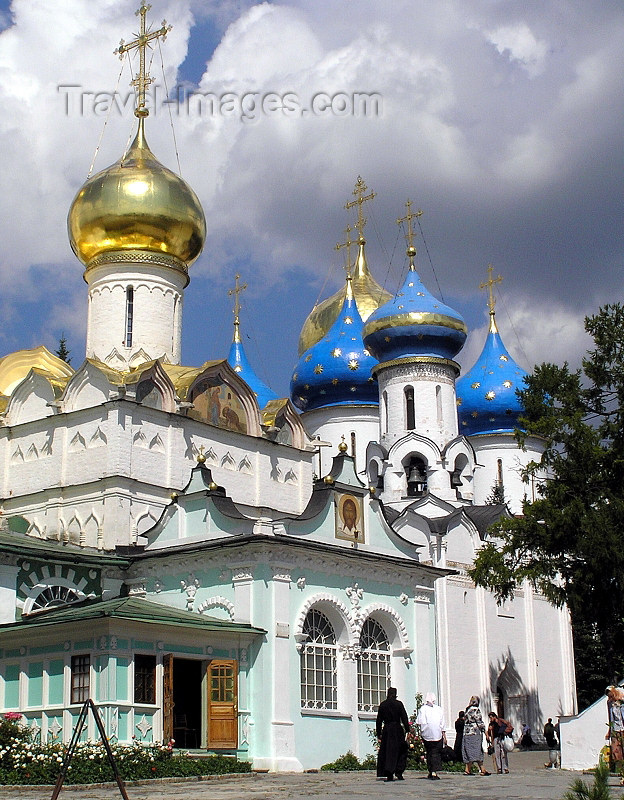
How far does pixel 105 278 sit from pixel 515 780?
546 inches

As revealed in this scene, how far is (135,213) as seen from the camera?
22.2 meters

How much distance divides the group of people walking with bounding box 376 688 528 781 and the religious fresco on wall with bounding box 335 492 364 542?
3.88 m

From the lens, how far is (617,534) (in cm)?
1734

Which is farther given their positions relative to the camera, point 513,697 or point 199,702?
point 513,697

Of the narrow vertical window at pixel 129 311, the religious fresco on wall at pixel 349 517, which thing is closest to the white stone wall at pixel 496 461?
the narrow vertical window at pixel 129 311

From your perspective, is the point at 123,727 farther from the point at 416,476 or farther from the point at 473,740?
the point at 416,476

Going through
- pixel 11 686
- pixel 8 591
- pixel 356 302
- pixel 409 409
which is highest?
pixel 356 302

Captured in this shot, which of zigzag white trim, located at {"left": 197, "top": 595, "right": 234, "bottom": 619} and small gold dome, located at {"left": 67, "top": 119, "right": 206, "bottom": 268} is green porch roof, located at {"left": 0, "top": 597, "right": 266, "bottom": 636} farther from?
small gold dome, located at {"left": 67, "top": 119, "right": 206, "bottom": 268}

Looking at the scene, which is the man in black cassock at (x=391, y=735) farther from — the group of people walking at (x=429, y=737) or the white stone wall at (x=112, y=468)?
the white stone wall at (x=112, y=468)

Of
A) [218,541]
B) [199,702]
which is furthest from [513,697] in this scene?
[218,541]

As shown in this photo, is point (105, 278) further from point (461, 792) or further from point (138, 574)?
point (461, 792)

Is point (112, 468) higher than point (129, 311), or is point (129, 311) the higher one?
point (129, 311)

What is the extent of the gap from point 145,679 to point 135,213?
10.9 meters

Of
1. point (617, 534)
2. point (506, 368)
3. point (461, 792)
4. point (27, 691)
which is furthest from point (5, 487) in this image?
point (506, 368)
